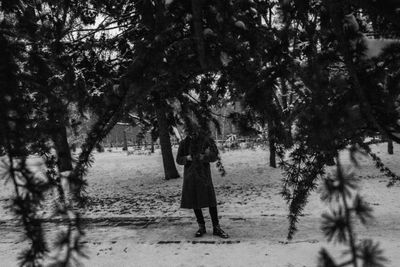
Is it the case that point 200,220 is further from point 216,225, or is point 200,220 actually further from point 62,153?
point 62,153

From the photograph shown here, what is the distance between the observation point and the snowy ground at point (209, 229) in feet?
15.2

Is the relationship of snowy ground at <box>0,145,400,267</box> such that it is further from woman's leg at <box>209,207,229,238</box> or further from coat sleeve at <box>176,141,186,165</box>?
coat sleeve at <box>176,141,186,165</box>

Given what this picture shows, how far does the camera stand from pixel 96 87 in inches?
123

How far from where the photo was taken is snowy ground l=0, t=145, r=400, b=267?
464 centimetres

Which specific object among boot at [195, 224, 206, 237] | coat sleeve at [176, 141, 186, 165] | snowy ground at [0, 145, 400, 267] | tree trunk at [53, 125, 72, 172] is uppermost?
tree trunk at [53, 125, 72, 172]

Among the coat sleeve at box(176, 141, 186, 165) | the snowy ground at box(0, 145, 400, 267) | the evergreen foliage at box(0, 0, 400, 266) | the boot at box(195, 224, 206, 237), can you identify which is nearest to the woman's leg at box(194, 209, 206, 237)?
the boot at box(195, 224, 206, 237)

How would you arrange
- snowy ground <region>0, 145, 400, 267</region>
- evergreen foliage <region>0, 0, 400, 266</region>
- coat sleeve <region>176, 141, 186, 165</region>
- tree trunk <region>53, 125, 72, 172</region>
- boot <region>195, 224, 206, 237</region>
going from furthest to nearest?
boot <region>195, 224, 206, 237</region>, coat sleeve <region>176, 141, 186, 165</region>, snowy ground <region>0, 145, 400, 267</region>, tree trunk <region>53, 125, 72, 172</region>, evergreen foliage <region>0, 0, 400, 266</region>

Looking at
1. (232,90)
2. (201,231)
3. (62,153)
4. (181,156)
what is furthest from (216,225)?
(62,153)

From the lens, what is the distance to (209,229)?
6059 mm

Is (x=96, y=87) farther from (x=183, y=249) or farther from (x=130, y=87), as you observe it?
(x=183, y=249)

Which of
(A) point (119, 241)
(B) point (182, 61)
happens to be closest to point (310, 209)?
(A) point (119, 241)

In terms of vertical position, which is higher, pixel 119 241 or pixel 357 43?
pixel 357 43

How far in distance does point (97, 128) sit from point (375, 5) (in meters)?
1.16

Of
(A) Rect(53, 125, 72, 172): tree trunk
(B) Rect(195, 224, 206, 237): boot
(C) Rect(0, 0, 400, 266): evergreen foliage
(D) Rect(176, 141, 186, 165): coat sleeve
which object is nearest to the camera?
(C) Rect(0, 0, 400, 266): evergreen foliage
